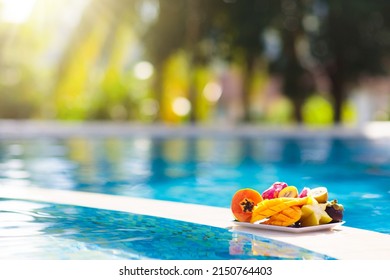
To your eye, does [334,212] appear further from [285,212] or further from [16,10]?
[16,10]

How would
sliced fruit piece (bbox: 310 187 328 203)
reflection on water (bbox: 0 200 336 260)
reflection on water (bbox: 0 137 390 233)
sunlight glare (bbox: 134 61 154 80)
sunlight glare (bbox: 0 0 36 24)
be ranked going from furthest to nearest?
sunlight glare (bbox: 134 61 154 80) < sunlight glare (bbox: 0 0 36 24) < reflection on water (bbox: 0 137 390 233) < sliced fruit piece (bbox: 310 187 328 203) < reflection on water (bbox: 0 200 336 260)

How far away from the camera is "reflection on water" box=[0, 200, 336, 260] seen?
8.08 metres

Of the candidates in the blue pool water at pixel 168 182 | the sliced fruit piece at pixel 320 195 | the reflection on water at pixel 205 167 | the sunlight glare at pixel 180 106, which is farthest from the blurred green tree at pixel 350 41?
the sliced fruit piece at pixel 320 195

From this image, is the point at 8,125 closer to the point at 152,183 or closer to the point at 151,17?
the point at 151,17

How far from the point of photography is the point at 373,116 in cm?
4578

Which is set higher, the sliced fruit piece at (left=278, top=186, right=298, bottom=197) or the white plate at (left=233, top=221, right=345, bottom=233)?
the sliced fruit piece at (left=278, top=186, right=298, bottom=197)

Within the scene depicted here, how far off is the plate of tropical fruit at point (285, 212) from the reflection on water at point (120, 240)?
13.0 inches

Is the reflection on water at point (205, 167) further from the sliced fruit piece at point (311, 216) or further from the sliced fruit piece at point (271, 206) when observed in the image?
the sliced fruit piece at point (271, 206)

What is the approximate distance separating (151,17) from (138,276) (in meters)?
28.7

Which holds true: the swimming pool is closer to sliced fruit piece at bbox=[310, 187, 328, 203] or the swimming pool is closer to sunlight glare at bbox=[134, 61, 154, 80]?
sliced fruit piece at bbox=[310, 187, 328, 203]

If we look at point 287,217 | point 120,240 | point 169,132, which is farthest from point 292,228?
point 169,132

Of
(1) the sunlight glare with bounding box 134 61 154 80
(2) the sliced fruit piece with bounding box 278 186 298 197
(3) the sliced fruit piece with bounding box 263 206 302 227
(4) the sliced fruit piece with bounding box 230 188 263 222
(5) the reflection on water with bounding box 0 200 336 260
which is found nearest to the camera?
(5) the reflection on water with bounding box 0 200 336 260

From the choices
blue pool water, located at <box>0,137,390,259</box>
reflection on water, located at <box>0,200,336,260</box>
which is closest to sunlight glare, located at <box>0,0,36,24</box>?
blue pool water, located at <box>0,137,390,259</box>

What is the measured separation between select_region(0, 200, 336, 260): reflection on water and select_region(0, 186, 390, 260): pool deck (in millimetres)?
167
